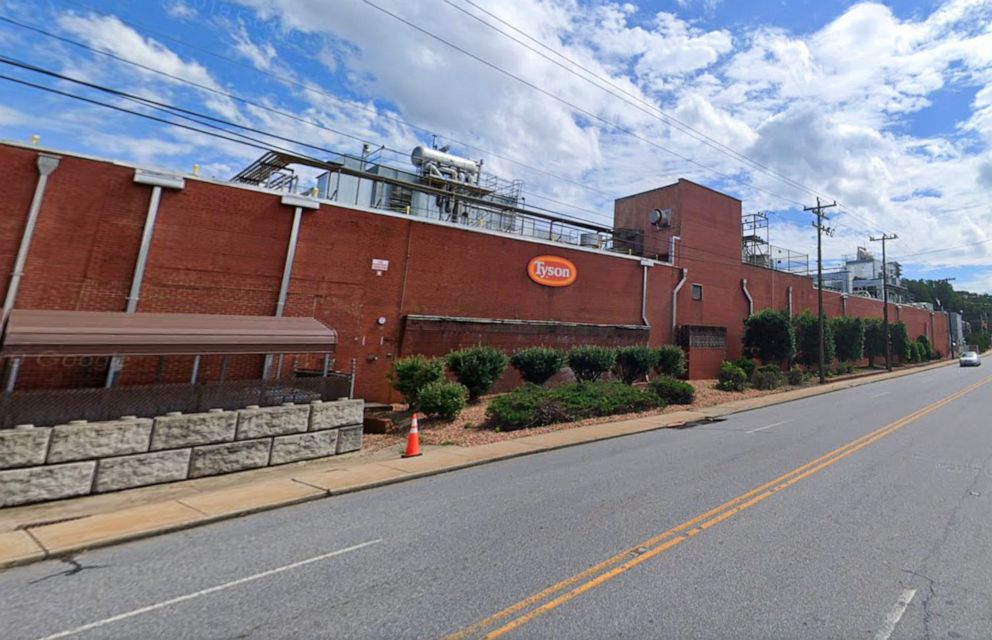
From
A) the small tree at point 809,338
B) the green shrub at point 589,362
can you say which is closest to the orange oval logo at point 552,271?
the green shrub at point 589,362

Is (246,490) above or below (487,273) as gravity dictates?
below

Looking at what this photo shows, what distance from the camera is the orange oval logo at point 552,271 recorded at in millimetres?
24266

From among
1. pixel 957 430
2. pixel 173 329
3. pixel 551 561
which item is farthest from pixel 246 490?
pixel 957 430

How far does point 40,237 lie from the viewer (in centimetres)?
1302

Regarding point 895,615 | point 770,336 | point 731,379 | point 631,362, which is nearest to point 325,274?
point 631,362

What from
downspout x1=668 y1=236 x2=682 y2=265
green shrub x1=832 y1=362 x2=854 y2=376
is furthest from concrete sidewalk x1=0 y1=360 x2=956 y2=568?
green shrub x1=832 y1=362 x2=854 y2=376

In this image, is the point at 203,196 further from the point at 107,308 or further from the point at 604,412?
the point at 604,412

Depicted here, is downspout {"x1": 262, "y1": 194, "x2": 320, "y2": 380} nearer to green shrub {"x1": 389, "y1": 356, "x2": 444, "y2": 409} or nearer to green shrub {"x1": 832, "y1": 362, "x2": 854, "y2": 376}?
green shrub {"x1": 389, "y1": 356, "x2": 444, "y2": 409}

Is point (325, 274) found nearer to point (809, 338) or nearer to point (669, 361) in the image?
point (669, 361)

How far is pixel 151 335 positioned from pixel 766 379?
95.7ft

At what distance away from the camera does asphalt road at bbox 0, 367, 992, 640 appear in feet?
13.3

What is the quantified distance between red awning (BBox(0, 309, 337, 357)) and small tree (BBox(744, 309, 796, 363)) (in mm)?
31325

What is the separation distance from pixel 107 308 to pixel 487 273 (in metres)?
13.8

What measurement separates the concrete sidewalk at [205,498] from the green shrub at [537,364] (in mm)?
7118
